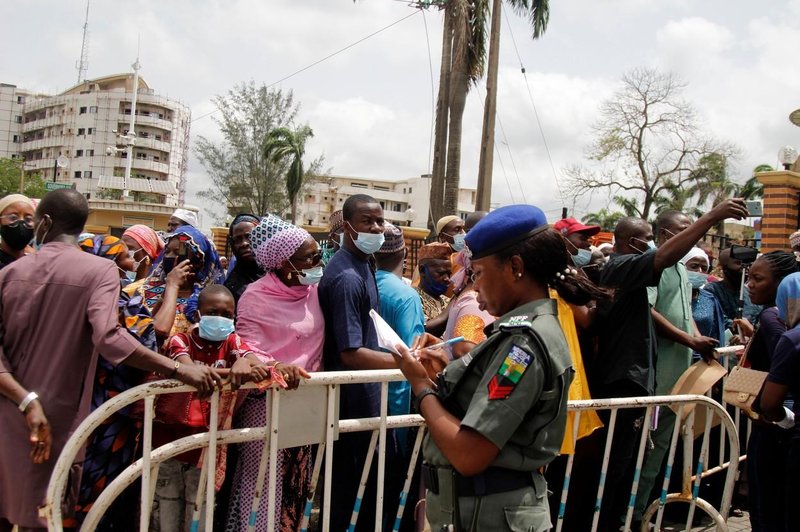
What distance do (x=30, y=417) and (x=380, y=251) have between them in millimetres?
2090

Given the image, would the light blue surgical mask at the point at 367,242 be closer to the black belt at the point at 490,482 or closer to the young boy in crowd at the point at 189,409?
the young boy in crowd at the point at 189,409

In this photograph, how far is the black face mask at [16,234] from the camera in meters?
4.11

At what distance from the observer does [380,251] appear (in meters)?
4.11

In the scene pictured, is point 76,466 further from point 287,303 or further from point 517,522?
point 517,522

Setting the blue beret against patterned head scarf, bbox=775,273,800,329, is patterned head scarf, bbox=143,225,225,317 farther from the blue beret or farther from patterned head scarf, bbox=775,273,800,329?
patterned head scarf, bbox=775,273,800,329

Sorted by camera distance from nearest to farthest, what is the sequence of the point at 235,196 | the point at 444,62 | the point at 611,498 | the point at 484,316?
the point at 484,316 → the point at 611,498 → the point at 444,62 → the point at 235,196

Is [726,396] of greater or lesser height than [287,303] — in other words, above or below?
below

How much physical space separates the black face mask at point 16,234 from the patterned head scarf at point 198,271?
844mm

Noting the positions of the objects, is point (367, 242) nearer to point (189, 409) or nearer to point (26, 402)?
point (189, 409)

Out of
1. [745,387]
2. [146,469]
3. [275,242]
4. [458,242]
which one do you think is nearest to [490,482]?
[146,469]

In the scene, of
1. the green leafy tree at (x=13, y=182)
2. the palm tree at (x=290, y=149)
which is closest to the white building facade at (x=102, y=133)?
the green leafy tree at (x=13, y=182)

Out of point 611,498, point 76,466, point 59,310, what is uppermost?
point 59,310

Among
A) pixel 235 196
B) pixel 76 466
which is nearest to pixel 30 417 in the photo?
pixel 76 466

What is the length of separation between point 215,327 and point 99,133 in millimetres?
96658
